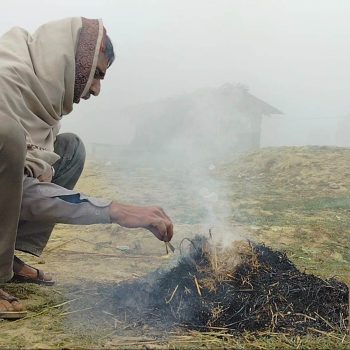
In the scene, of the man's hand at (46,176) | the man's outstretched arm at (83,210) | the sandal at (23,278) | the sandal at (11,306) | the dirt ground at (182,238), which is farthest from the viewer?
the sandal at (23,278)

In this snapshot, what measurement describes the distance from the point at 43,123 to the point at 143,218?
0.97 m

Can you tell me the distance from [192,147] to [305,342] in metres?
21.0

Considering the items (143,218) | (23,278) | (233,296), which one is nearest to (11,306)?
(23,278)

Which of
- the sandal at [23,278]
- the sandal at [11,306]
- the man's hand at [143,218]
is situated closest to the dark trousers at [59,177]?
the sandal at [23,278]

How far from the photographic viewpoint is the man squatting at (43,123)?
2.61 m

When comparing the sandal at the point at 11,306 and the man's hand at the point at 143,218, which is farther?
the sandal at the point at 11,306

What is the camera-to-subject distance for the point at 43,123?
2.96 meters

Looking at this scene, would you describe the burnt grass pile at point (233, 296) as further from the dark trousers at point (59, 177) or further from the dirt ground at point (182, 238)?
the dark trousers at point (59, 177)

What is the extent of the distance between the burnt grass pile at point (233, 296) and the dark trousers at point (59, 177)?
2.68 feet

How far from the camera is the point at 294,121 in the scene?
213 ft

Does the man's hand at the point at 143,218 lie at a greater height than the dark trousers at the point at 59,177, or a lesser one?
greater

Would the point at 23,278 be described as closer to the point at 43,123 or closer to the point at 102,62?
the point at 43,123

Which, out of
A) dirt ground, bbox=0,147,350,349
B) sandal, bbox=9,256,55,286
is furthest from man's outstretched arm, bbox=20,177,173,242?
sandal, bbox=9,256,55,286

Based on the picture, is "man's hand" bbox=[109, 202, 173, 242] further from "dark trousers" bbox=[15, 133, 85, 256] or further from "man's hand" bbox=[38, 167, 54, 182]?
"dark trousers" bbox=[15, 133, 85, 256]
